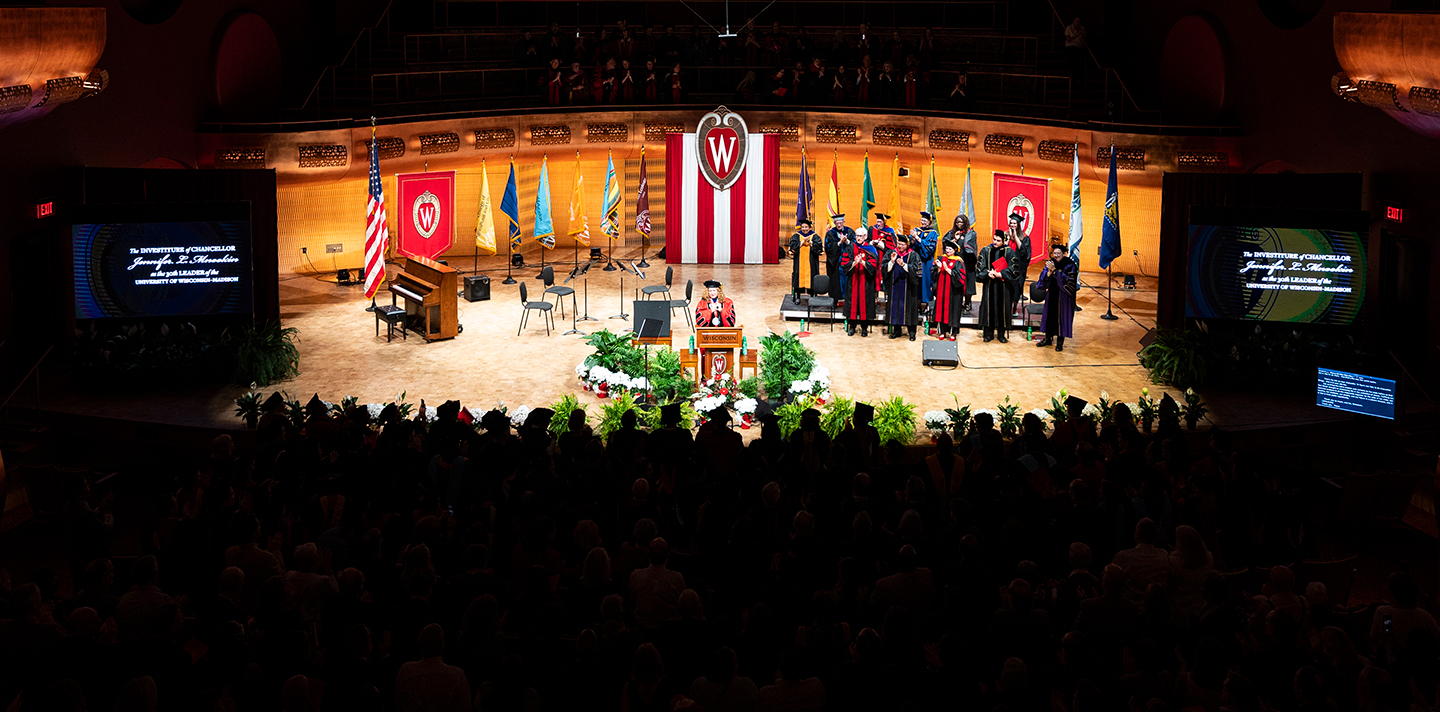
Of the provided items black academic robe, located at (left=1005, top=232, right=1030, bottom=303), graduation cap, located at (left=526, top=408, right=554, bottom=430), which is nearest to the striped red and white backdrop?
black academic robe, located at (left=1005, top=232, right=1030, bottom=303)

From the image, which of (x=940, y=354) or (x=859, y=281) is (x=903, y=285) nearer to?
(x=859, y=281)

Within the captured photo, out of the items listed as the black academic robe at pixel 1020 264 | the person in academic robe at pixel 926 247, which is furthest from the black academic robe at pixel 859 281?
the black academic robe at pixel 1020 264

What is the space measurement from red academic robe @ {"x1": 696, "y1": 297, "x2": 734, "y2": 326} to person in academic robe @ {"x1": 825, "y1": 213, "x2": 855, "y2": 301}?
10.7ft

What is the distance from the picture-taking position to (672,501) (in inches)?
373

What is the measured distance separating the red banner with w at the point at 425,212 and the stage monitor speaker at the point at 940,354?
11184 mm

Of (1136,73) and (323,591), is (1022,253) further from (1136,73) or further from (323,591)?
(323,591)

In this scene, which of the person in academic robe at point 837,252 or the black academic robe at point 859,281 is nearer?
the black academic robe at point 859,281

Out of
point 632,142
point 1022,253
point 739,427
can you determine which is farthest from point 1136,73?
point 739,427

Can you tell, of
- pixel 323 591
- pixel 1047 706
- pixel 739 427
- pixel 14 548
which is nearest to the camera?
pixel 1047 706

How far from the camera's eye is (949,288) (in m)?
A: 18.8

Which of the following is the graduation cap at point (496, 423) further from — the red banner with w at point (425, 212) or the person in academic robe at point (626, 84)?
the person in academic robe at point (626, 84)

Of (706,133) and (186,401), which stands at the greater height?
(706,133)

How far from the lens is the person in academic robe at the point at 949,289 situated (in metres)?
18.6

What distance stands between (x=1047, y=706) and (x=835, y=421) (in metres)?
7.62
